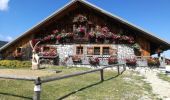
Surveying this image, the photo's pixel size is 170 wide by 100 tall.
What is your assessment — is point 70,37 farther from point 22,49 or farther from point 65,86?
point 65,86

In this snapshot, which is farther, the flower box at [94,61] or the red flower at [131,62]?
the flower box at [94,61]

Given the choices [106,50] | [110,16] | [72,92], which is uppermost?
[110,16]

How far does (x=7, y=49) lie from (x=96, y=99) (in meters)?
21.2

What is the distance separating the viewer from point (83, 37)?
28.6 metres

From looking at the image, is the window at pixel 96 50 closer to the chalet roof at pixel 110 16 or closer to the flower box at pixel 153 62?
the chalet roof at pixel 110 16

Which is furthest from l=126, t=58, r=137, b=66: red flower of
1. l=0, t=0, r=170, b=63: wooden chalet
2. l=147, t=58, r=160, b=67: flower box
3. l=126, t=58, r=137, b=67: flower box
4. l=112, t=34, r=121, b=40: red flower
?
l=112, t=34, r=121, b=40: red flower

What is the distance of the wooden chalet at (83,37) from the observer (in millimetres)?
27516

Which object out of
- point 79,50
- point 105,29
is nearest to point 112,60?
point 105,29

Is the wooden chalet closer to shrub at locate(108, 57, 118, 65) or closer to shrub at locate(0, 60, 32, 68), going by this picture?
shrub at locate(108, 57, 118, 65)

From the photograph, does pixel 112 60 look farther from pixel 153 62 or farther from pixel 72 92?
pixel 72 92

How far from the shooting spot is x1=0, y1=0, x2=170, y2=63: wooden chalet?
1083 inches

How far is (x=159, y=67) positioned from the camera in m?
25.0

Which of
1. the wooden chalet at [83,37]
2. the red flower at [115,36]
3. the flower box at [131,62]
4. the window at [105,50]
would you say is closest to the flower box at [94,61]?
the wooden chalet at [83,37]

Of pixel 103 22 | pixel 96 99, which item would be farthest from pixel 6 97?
pixel 103 22
